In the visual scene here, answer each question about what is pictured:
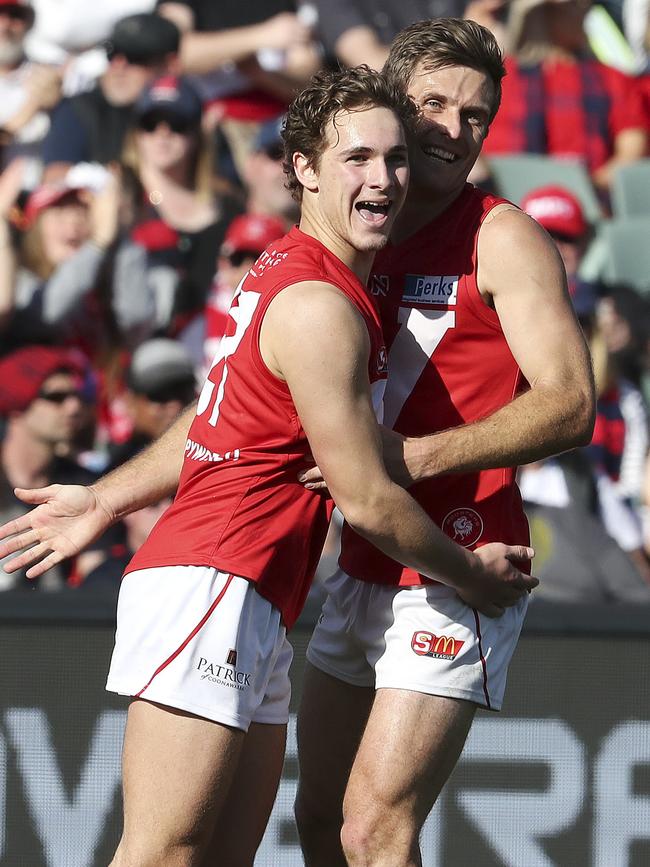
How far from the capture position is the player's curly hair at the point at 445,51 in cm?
294

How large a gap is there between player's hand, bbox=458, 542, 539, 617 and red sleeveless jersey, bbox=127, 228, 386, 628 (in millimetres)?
368

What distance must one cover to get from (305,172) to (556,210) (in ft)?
11.9

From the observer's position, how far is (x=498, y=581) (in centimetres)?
285

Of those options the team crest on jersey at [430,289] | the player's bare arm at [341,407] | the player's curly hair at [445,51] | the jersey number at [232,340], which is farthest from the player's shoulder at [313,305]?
the player's curly hair at [445,51]

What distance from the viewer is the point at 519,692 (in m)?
3.73

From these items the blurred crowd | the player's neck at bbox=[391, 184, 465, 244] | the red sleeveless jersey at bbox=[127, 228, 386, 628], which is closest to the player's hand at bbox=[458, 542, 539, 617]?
the red sleeveless jersey at bbox=[127, 228, 386, 628]

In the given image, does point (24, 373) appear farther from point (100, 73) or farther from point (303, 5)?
point (303, 5)

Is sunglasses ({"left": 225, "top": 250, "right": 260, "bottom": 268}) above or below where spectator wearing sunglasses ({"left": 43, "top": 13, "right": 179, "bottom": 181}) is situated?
below

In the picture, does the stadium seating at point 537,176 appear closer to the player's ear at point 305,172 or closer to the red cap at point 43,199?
the red cap at point 43,199

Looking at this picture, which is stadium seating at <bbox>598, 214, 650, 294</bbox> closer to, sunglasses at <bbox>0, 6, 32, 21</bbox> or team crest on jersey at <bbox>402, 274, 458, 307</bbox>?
sunglasses at <bbox>0, 6, 32, 21</bbox>

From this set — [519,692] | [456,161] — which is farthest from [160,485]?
[519,692]

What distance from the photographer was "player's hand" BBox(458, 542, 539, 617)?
283 cm

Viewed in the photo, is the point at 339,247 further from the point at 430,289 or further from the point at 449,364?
the point at 449,364

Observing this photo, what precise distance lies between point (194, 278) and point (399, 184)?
351 centimetres
